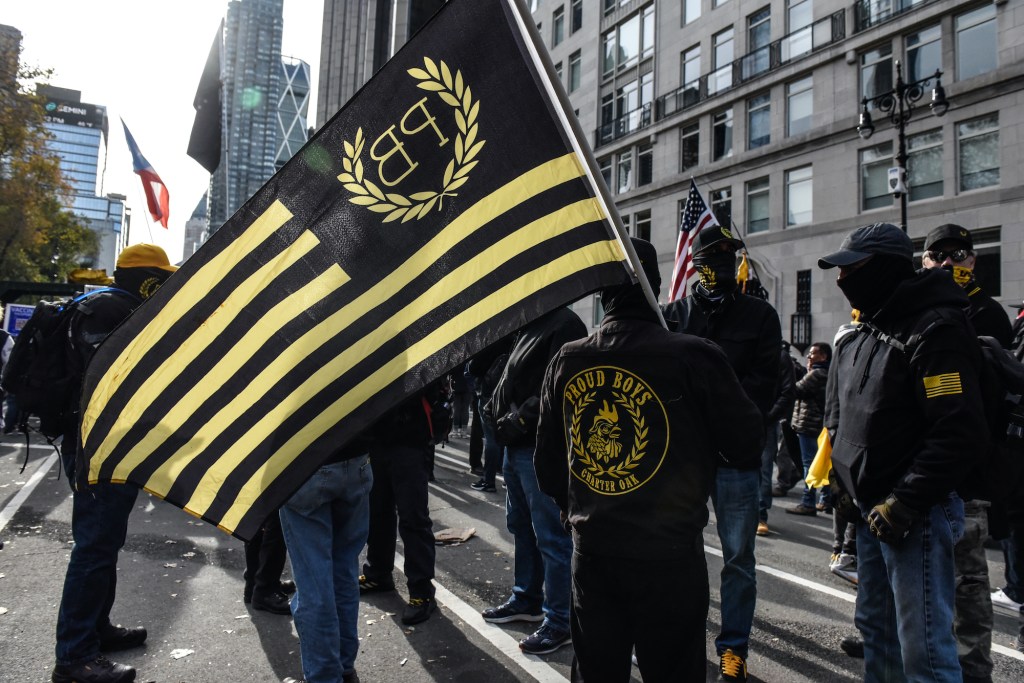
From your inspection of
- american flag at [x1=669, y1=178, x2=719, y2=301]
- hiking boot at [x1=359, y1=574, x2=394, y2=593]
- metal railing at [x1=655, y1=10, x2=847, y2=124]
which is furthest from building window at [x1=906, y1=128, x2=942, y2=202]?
hiking boot at [x1=359, y1=574, x2=394, y2=593]

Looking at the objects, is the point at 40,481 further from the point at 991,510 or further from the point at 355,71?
the point at 355,71

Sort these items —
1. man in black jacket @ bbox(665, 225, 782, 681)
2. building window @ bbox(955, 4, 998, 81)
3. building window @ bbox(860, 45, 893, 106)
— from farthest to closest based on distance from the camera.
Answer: building window @ bbox(860, 45, 893, 106) → building window @ bbox(955, 4, 998, 81) → man in black jacket @ bbox(665, 225, 782, 681)

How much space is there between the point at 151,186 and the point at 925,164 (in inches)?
836

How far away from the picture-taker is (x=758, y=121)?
86.9ft

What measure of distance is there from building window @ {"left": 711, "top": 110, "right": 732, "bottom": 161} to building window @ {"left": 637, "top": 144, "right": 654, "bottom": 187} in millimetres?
3989

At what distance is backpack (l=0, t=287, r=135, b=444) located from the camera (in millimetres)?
3703

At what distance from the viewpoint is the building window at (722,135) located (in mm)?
27766

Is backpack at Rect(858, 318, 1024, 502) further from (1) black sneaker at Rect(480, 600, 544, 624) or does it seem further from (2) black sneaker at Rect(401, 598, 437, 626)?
(2) black sneaker at Rect(401, 598, 437, 626)

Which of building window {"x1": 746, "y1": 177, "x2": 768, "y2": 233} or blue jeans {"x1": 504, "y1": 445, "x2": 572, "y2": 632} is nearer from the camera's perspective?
blue jeans {"x1": 504, "y1": 445, "x2": 572, "y2": 632}

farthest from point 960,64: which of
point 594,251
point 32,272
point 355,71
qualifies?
point 355,71

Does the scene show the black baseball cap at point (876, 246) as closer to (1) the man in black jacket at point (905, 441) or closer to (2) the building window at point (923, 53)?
(1) the man in black jacket at point (905, 441)

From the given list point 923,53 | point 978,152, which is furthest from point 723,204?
point 978,152

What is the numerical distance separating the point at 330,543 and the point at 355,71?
79.0 m

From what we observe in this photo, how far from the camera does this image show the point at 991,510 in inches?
126
